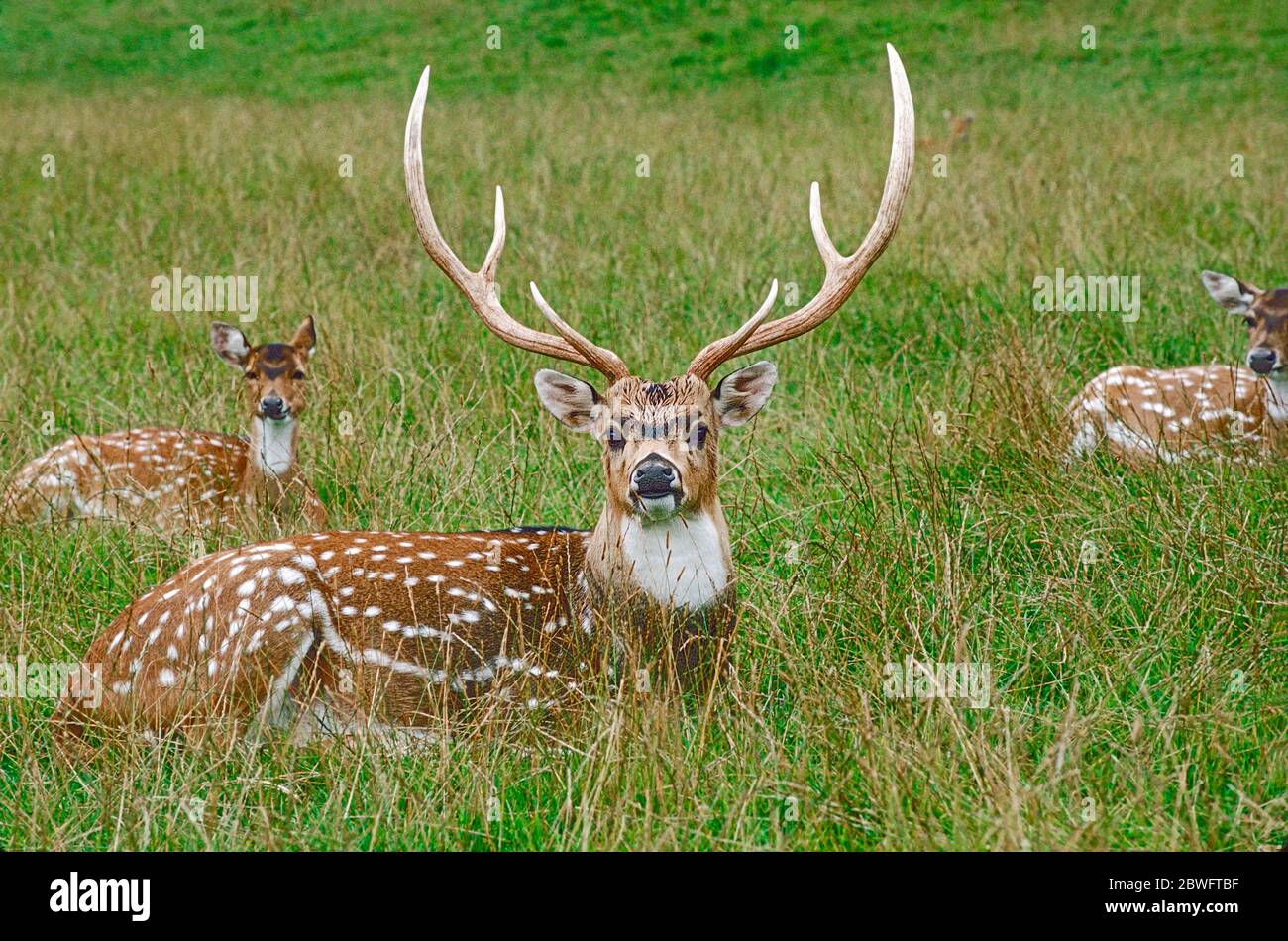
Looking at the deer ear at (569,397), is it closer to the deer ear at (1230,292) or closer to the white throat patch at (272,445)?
the white throat patch at (272,445)

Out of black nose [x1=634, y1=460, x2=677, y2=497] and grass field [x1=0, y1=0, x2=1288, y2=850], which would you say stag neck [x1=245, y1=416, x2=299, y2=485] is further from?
black nose [x1=634, y1=460, x2=677, y2=497]

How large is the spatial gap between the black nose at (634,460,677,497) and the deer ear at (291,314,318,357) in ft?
9.02

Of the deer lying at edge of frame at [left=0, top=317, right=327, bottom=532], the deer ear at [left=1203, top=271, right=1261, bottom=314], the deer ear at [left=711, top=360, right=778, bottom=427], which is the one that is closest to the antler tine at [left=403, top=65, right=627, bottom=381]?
the deer ear at [left=711, top=360, right=778, bottom=427]

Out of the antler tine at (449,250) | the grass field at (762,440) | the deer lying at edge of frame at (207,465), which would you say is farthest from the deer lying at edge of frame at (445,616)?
the deer lying at edge of frame at (207,465)

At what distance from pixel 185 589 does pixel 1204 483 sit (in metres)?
3.25

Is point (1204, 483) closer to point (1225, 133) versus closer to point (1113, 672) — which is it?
point (1113, 672)

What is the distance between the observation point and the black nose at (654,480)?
3646mm

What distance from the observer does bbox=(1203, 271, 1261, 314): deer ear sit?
621 cm

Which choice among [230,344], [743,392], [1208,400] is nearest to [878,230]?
[743,392]

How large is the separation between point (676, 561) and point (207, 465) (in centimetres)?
263

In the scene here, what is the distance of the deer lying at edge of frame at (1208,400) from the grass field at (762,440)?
194 mm

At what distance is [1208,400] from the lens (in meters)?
5.93

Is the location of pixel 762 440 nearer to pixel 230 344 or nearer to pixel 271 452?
pixel 271 452

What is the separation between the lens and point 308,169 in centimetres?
1056
